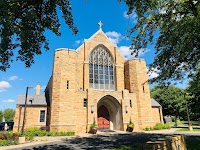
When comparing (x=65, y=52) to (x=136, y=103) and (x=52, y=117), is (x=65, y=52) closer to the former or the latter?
(x=52, y=117)

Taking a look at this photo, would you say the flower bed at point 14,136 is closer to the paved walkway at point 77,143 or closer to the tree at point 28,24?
the paved walkway at point 77,143

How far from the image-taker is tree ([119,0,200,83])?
9.55 m

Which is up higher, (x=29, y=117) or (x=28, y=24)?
(x=28, y=24)

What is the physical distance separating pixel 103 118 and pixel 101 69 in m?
7.46

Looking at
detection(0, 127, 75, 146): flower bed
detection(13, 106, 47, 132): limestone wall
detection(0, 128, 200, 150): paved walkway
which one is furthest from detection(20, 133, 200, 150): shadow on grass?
detection(13, 106, 47, 132): limestone wall

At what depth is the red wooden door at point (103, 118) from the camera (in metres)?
25.6

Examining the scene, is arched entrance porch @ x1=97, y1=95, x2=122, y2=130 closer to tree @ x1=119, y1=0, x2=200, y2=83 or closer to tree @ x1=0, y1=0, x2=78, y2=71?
tree @ x1=119, y1=0, x2=200, y2=83

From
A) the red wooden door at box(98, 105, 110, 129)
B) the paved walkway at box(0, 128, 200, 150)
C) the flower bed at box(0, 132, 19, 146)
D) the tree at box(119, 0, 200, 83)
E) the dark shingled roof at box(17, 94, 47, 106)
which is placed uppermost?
the tree at box(119, 0, 200, 83)

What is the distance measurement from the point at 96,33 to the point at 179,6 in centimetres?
1942

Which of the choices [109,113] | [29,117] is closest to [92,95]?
[109,113]

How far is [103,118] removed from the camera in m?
26.2

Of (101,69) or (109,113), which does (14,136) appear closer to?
(109,113)

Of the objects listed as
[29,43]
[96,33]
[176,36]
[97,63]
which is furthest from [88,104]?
[29,43]

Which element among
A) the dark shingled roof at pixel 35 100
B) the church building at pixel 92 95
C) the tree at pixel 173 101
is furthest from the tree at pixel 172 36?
the tree at pixel 173 101
